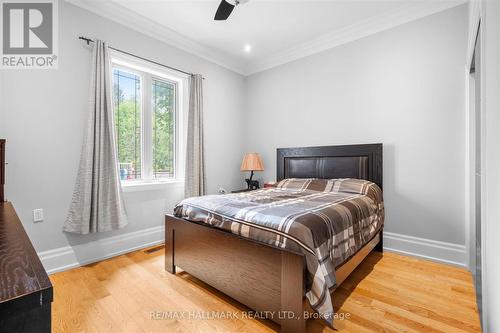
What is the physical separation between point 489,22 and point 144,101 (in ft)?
10.5

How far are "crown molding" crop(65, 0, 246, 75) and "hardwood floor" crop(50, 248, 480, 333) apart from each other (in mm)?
2669

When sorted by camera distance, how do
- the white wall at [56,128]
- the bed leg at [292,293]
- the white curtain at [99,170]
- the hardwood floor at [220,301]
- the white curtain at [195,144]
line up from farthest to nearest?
the white curtain at [195,144] < the white curtain at [99,170] < the white wall at [56,128] < the hardwood floor at [220,301] < the bed leg at [292,293]

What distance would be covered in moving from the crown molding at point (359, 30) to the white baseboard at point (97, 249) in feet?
10.1

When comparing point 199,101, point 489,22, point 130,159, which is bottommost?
point 130,159

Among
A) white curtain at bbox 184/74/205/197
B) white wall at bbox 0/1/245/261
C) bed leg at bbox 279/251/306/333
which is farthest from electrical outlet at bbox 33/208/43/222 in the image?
bed leg at bbox 279/251/306/333

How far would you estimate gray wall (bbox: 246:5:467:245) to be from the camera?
2504 mm

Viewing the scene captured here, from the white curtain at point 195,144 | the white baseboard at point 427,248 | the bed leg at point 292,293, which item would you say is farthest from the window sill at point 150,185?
the white baseboard at point 427,248

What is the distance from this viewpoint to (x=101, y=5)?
8.43 ft

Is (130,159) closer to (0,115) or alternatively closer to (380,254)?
(0,115)

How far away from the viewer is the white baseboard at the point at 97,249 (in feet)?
7.60

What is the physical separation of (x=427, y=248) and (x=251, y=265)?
2.18m

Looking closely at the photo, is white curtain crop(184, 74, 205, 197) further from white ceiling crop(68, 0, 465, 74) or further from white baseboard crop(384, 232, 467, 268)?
white baseboard crop(384, 232, 467, 268)

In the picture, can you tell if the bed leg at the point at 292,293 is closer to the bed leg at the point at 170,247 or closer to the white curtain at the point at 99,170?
the bed leg at the point at 170,247

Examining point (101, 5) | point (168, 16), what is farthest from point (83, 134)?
point (168, 16)
